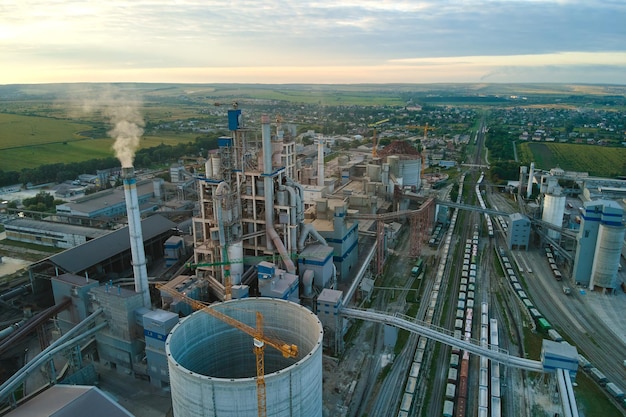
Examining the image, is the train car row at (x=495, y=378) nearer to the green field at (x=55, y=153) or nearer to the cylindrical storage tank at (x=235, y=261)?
the cylindrical storage tank at (x=235, y=261)

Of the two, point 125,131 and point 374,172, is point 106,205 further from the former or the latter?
point 374,172

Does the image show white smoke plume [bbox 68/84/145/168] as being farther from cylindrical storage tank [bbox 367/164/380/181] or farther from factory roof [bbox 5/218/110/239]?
cylindrical storage tank [bbox 367/164/380/181]

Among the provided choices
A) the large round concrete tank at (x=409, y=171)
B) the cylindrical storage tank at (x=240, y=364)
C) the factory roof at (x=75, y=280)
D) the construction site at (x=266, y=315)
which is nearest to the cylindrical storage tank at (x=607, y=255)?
the construction site at (x=266, y=315)

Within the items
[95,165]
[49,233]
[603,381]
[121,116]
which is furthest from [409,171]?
[95,165]

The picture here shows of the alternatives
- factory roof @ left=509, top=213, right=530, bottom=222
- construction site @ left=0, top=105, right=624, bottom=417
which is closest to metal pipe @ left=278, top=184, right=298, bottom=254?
construction site @ left=0, top=105, right=624, bottom=417

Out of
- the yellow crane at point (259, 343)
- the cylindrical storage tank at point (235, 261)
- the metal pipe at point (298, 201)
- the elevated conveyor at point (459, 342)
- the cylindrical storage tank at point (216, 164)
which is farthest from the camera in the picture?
the metal pipe at point (298, 201)

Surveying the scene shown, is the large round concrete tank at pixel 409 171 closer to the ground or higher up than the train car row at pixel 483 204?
higher up
